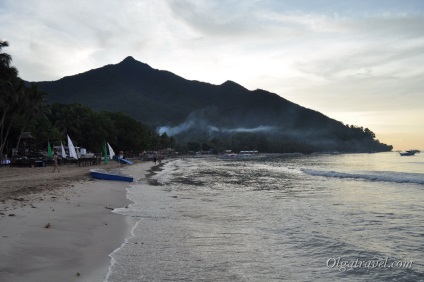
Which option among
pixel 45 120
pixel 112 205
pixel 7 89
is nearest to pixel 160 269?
pixel 112 205

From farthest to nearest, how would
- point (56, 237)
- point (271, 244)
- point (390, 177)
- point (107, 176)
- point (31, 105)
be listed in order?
point (31, 105) < point (390, 177) < point (107, 176) < point (271, 244) < point (56, 237)

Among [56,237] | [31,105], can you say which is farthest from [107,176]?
[31,105]

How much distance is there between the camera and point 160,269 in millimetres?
7160

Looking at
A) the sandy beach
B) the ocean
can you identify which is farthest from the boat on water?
the sandy beach

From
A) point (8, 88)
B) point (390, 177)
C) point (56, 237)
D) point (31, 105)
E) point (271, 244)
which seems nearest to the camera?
point (56, 237)

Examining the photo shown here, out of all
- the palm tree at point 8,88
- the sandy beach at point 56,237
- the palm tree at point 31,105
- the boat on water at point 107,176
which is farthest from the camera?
the palm tree at point 31,105

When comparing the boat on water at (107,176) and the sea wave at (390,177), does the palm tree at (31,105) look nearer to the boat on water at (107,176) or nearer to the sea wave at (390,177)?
the boat on water at (107,176)

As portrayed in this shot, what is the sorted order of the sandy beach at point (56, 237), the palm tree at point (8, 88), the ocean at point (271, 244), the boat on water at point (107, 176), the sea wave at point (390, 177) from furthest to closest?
the palm tree at point (8, 88) < the sea wave at point (390, 177) < the boat on water at point (107, 176) < the ocean at point (271, 244) < the sandy beach at point (56, 237)

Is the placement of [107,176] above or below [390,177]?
above

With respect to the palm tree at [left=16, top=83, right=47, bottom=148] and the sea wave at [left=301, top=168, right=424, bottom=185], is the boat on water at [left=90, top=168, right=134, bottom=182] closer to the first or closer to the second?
the palm tree at [left=16, top=83, right=47, bottom=148]

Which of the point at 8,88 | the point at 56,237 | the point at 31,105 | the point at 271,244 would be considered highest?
the point at 8,88

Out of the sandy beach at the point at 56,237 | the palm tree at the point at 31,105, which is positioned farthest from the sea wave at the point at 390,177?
the palm tree at the point at 31,105

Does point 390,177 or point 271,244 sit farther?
point 390,177

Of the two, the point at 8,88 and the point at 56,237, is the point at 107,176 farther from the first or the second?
the point at 8,88
